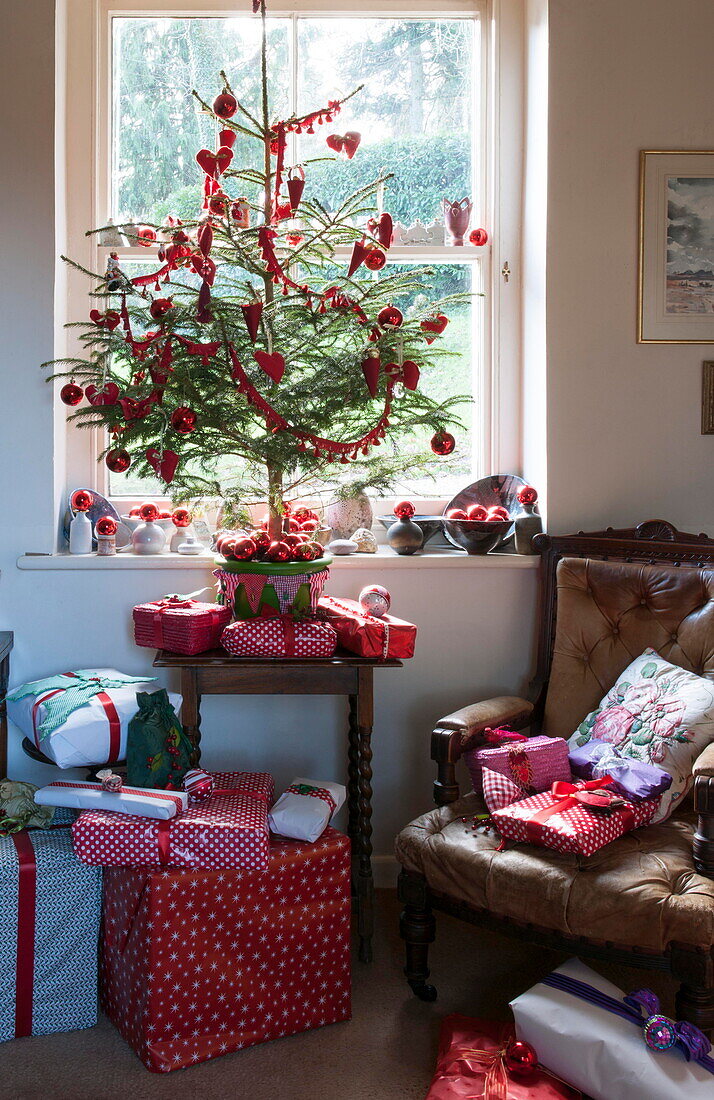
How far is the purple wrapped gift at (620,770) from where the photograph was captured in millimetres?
2090

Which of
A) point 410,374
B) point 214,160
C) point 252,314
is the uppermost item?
point 214,160

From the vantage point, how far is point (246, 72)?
2.99 metres

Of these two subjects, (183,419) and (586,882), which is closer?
(586,882)

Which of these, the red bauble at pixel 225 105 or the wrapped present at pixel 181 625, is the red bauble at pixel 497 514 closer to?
the wrapped present at pixel 181 625

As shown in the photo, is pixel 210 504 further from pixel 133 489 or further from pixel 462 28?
pixel 462 28

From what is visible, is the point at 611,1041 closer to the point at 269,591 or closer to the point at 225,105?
the point at 269,591

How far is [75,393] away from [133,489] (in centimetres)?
78

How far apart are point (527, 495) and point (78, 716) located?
56.0 inches

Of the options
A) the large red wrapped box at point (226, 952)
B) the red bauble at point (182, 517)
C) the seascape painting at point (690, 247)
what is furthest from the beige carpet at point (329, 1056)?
the seascape painting at point (690, 247)

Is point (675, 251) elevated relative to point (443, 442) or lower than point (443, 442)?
elevated

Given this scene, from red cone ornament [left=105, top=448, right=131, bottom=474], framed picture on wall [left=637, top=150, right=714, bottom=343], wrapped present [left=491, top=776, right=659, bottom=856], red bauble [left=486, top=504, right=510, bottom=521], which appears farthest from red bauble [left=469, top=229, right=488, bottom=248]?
wrapped present [left=491, top=776, right=659, bottom=856]

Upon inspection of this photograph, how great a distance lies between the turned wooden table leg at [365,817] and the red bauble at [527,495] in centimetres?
81

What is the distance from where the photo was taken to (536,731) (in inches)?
104

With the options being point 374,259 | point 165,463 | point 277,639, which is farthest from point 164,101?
point 277,639
